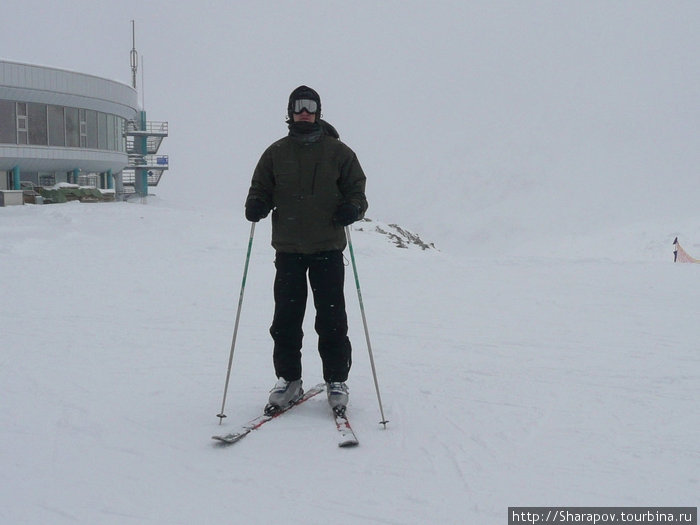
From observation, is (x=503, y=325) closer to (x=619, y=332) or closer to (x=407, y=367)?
(x=619, y=332)

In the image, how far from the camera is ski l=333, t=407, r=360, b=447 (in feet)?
14.1

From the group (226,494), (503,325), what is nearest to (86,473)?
(226,494)

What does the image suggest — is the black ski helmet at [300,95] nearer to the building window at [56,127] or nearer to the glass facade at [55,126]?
the glass facade at [55,126]

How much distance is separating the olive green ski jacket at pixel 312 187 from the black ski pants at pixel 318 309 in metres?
0.14

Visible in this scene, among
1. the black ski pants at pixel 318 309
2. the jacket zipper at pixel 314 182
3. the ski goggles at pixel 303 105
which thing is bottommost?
the black ski pants at pixel 318 309

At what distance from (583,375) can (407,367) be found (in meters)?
1.58

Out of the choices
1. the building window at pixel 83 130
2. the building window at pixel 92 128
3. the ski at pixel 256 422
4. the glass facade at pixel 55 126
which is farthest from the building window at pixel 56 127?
the ski at pixel 256 422

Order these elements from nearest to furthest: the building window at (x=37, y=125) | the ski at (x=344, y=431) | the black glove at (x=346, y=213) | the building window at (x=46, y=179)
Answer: the ski at (x=344, y=431) → the black glove at (x=346, y=213) → the building window at (x=37, y=125) → the building window at (x=46, y=179)

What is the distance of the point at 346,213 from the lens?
15.6 feet

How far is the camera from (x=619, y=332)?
8008 mm

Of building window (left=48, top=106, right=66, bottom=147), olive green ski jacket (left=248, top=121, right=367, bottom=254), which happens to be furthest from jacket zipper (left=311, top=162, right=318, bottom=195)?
building window (left=48, top=106, right=66, bottom=147)

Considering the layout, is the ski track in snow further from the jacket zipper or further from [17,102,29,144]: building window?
[17,102,29,144]: building window

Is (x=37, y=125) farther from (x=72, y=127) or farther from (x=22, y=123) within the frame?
(x=72, y=127)

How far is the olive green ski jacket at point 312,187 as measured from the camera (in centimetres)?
486
